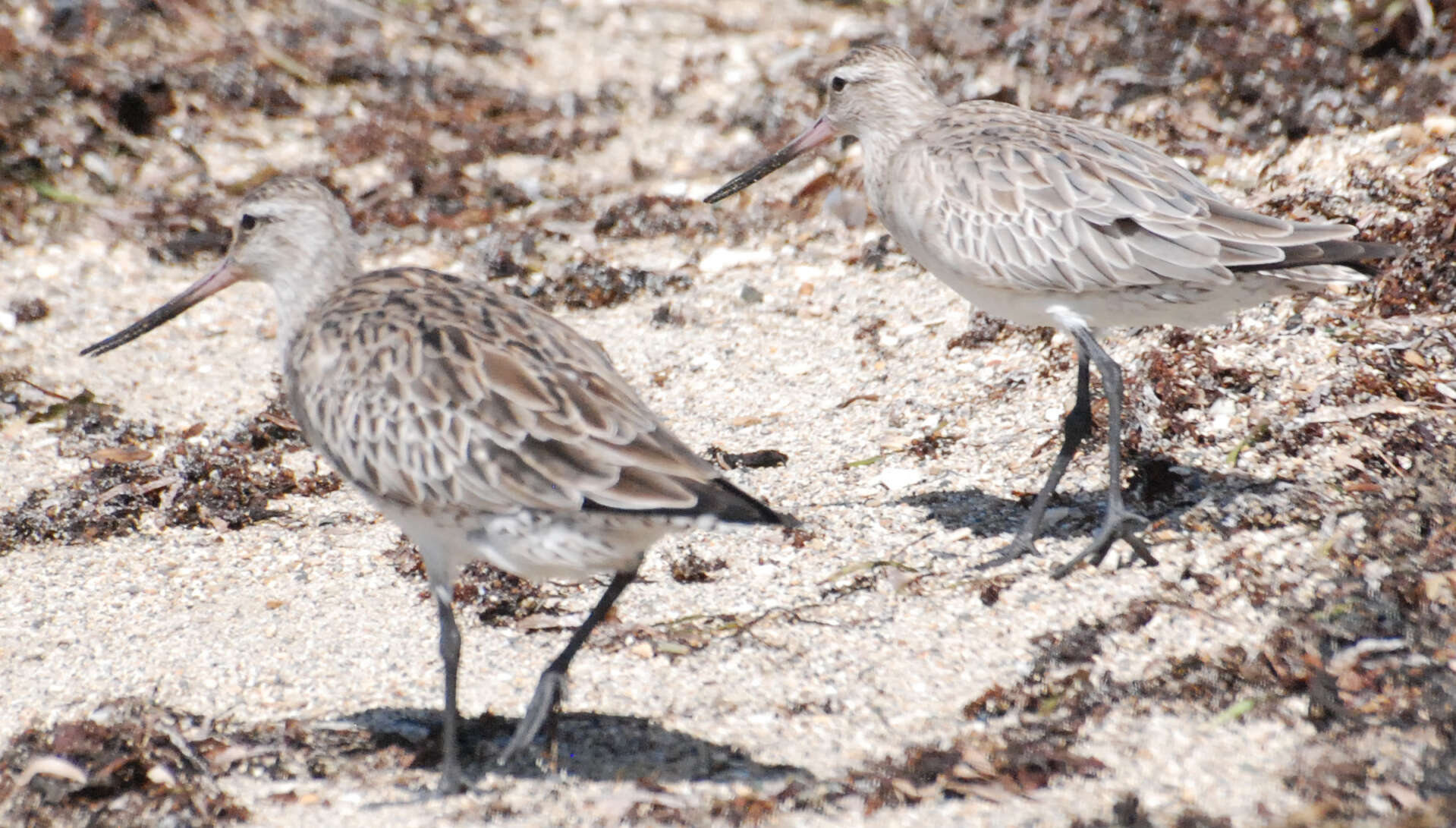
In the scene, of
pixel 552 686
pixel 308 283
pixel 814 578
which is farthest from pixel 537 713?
pixel 308 283

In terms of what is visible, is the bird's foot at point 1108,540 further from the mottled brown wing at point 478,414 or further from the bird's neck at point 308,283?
the bird's neck at point 308,283

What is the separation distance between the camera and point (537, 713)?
477 cm

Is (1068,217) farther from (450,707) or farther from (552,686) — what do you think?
(450,707)

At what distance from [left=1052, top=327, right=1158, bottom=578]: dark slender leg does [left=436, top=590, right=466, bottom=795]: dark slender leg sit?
2311 millimetres

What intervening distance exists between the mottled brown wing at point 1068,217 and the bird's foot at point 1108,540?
881mm

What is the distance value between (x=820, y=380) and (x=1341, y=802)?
150 inches

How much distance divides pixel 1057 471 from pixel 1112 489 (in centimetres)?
27

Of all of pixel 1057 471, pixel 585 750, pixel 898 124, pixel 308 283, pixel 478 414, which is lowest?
pixel 585 750

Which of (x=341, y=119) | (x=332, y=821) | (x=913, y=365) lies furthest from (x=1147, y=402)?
(x=341, y=119)

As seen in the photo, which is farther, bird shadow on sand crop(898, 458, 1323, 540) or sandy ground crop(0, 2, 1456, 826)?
bird shadow on sand crop(898, 458, 1323, 540)

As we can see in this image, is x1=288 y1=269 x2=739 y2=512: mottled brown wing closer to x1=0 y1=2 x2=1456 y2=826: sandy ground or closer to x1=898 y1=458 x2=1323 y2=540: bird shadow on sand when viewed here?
x1=0 y1=2 x2=1456 y2=826: sandy ground

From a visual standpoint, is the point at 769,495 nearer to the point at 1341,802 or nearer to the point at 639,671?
the point at 639,671

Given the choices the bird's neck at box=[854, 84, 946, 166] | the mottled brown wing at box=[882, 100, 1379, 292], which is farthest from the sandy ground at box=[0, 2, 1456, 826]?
the bird's neck at box=[854, 84, 946, 166]

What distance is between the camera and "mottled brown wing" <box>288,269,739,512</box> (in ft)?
14.5
